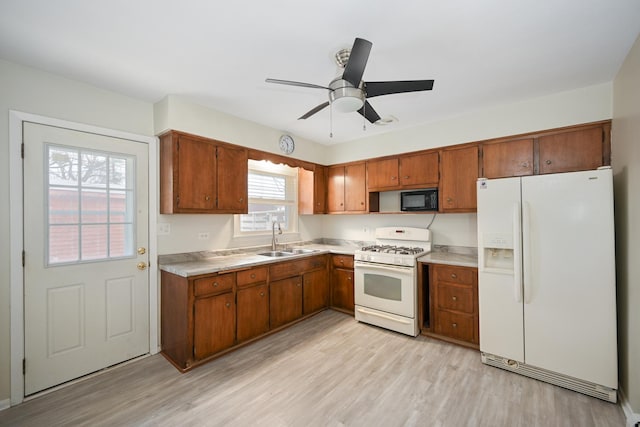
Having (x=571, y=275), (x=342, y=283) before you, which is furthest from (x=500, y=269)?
(x=342, y=283)

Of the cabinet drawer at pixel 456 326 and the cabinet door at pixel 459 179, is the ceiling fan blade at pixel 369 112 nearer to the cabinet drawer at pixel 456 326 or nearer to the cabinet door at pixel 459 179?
the cabinet door at pixel 459 179

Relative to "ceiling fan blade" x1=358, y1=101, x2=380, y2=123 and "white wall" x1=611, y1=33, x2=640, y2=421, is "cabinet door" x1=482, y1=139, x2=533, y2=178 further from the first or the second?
"ceiling fan blade" x1=358, y1=101, x2=380, y2=123

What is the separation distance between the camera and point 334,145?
15.0 feet

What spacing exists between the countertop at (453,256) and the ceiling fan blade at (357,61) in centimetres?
217

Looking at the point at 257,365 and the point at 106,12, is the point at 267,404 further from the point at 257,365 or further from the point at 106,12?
the point at 106,12

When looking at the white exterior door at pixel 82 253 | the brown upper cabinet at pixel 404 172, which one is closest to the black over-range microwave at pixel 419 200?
the brown upper cabinet at pixel 404 172

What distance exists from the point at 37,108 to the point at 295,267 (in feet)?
9.32

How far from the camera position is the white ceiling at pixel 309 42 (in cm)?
156

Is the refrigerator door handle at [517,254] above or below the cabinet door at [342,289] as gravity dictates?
above

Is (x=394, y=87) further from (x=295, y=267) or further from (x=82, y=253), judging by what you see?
(x=82, y=253)

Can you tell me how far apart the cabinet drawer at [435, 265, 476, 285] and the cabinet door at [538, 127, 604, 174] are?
50.3 inches

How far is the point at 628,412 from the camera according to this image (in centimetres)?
187

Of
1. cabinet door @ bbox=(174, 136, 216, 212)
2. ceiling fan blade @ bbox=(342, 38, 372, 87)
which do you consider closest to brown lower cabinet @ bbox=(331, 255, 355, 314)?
cabinet door @ bbox=(174, 136, 216, 212)

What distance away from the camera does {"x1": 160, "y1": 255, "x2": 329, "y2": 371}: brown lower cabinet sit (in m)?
2.50
